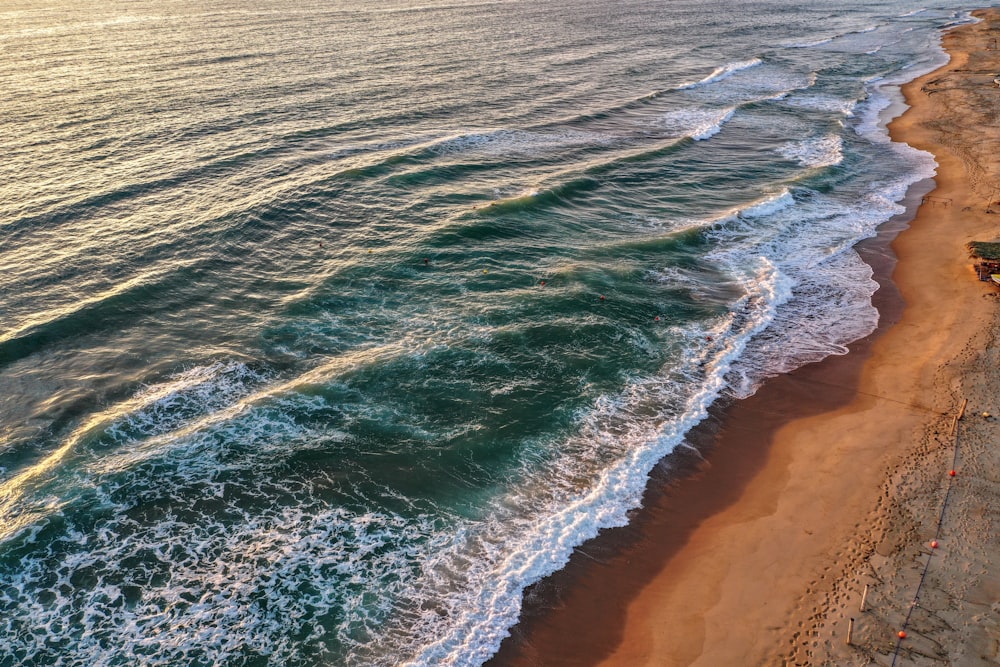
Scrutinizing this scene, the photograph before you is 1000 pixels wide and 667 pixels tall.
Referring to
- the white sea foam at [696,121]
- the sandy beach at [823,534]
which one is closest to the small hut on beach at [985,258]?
the sandy beach at [823,534]

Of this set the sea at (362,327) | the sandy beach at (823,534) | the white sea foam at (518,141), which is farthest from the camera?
the white sea foam at (518,141)

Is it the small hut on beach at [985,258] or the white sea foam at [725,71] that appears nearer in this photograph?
the small hut on beach at [985,258]

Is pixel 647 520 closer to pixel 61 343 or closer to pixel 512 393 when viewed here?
pixel 512 393

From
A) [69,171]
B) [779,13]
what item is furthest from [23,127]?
[779,13]

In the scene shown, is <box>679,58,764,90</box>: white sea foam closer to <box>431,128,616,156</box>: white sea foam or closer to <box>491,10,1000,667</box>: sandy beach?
<box>431,128,616,156</box>: white sea foam

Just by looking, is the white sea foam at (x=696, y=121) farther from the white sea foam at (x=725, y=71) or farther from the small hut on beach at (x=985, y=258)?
the small hut on beach at (x=985, y=258)

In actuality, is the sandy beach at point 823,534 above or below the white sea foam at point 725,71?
below

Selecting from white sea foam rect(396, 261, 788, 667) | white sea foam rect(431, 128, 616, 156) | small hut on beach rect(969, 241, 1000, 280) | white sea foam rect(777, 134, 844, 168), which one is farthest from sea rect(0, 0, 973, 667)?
small hut on beach rect(969, 241, 1000, 280)
